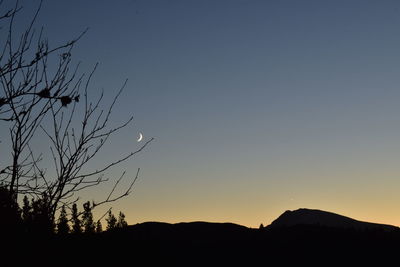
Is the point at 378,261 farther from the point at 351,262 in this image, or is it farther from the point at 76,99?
the point at 76,99

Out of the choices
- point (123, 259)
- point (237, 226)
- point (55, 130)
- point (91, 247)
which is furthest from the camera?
point (237, 226)

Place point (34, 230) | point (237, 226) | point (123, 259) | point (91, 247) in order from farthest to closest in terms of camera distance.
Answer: point (237, 226) → point (123, 259) → point (91, 247) → point (34, 230)

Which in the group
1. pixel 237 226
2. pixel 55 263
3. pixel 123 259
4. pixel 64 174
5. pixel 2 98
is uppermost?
pixel 237 226

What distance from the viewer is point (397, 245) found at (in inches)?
6644

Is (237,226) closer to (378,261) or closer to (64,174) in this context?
(378,261)

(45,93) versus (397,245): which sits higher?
(397,245)

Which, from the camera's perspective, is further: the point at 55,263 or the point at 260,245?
the point at 260,245

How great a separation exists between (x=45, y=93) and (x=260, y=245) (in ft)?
565

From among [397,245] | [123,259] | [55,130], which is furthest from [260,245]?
[55,130]

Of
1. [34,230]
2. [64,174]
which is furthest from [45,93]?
[34,230]

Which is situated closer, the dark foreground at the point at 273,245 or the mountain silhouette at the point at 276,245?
the dark foreground at the point at 273,245

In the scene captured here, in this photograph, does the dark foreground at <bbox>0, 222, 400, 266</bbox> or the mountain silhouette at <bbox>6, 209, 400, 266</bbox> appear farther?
the mountain silhouette at <bbox>6, 209, 400, 266</bbox>

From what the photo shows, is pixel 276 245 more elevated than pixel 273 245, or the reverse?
pixel 273 245

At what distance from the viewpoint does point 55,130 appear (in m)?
6.06
